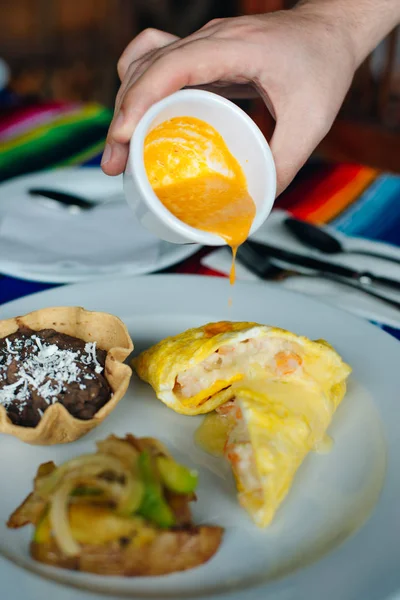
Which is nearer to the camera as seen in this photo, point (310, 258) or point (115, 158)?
point (115, 158)

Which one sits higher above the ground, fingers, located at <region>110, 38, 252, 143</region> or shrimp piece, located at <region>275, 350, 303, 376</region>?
fingers, located at <region>110, 38, 252, 143</region>

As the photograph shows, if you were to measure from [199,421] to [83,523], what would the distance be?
1.79 ft

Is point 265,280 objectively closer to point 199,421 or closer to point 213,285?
point 213,285

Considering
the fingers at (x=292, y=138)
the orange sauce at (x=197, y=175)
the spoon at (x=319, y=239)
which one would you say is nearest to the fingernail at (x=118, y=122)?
the orange sauce at (x=197, y=175)

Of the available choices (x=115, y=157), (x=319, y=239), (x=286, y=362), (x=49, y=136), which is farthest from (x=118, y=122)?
(x=49, y=136)

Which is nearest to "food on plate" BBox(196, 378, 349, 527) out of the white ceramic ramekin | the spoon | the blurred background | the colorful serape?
the white ceramic ramekin

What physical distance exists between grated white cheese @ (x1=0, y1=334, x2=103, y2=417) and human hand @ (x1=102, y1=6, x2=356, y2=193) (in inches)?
19.5

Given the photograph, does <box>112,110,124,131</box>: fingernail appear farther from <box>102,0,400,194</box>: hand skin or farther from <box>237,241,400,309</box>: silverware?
<box>237,241,400,309</box>: silverware

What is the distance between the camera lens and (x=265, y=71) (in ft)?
5.69

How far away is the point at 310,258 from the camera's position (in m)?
2.15

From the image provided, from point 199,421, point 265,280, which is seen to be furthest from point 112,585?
point 265,280

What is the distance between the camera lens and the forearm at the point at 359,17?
2.05 m

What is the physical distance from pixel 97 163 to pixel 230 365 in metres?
1.75

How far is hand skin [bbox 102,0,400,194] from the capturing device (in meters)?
1.56
